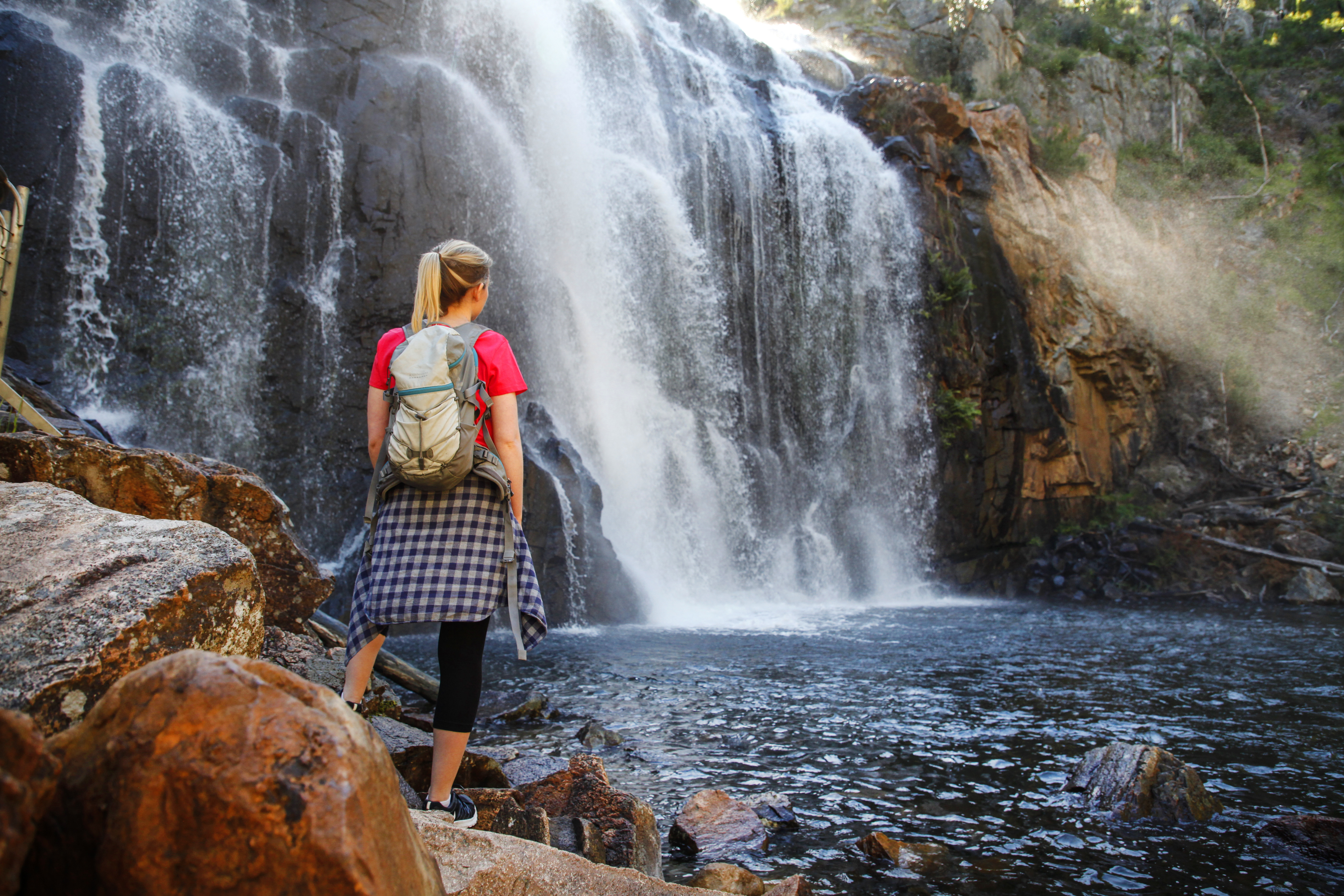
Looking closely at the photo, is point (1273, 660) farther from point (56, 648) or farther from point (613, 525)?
point (56, 648)

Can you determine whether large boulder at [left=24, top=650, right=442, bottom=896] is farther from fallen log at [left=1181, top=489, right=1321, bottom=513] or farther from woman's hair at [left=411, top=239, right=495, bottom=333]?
fallen log at [left=1181, top=489, right=1321, bottom=513]

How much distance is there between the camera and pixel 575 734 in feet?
14.9

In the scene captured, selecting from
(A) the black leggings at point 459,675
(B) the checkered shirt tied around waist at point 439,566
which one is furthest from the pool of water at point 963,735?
(B) the checkered shirt tied around waist at point 439,566

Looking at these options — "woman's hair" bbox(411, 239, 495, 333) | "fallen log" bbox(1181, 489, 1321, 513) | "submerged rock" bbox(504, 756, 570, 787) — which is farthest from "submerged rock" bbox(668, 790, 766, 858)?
"fallen log" bbox(1181, 489, 1321, 513)

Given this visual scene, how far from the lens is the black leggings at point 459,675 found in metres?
2.25

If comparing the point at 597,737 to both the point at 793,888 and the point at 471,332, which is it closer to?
the point at 793,888

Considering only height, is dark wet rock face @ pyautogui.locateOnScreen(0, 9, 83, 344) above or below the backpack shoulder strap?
above

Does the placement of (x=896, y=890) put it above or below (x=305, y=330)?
below

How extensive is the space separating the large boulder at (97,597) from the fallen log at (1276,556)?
16964mm

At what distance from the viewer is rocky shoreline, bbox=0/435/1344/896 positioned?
3.39 feet

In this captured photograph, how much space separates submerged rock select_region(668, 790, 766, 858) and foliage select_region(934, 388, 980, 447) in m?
13.3

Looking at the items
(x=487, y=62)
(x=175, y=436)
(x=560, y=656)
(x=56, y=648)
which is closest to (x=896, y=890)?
(x=56, y=648)

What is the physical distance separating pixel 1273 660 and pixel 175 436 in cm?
1183

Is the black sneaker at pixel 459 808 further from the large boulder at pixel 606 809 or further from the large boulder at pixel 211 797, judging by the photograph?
the large boulder at pixel 211 797
